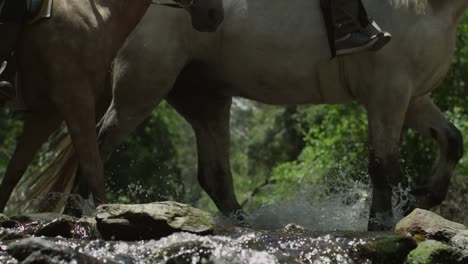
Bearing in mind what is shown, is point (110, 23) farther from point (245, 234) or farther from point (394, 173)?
point (394, 173)

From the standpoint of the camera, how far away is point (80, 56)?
6.85 meters

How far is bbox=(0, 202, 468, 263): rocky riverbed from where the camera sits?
18.5 ft

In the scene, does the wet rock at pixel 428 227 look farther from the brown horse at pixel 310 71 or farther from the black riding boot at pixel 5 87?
the black riding boot at pixel 5 87

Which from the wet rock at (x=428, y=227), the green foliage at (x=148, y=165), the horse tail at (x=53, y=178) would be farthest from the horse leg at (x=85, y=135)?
the green foliage at (x=148, y=165)

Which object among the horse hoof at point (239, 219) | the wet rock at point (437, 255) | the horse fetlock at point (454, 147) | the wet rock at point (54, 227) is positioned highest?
the wet rock at point (437, 255)

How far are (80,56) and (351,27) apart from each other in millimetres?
2351

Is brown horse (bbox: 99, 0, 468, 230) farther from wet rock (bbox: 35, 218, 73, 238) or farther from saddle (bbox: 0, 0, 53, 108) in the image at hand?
wet rock (bbox: 35, 218, 73, 238)

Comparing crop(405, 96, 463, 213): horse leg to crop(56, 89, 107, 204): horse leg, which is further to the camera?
crop(405, 96, 463, 213): horse leg

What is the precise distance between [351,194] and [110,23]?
2.96m

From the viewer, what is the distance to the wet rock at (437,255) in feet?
19.0

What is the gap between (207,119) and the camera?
9.02m

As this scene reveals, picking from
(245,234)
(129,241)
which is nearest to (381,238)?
(245,234)

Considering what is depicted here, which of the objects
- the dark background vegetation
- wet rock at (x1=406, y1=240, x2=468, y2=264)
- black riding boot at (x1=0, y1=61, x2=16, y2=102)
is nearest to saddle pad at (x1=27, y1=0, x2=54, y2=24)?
black riding boot at (x1=0, y1=61, x2=16, y2=102)

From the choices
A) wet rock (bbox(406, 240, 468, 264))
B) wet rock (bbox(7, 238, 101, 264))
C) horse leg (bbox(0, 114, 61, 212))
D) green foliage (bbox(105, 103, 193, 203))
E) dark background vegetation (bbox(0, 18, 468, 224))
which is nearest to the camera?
wet rock (bbox(7, 238, 101, 264))
